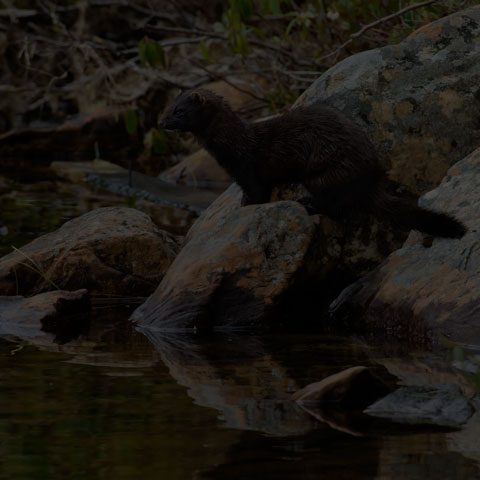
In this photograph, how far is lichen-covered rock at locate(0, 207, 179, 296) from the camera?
21.0 feet

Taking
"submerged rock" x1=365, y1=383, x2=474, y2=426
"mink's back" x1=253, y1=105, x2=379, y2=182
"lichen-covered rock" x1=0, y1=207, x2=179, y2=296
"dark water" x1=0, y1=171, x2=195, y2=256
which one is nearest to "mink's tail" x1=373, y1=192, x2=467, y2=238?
"mink's back" x1=253, y1=105, x2=379, y2=182

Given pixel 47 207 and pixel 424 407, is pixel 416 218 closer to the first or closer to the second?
pixel 424 407

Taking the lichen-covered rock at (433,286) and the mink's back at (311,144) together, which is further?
the mink's back at (311,144)

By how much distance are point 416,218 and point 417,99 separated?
1.14m

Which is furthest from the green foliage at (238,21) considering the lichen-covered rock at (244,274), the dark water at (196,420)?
the dark water at (196,420)

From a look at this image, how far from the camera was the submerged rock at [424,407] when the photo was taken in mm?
3615

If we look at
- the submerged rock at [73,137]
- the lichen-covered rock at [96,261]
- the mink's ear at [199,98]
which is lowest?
the lichen-covered rock at [96,261]

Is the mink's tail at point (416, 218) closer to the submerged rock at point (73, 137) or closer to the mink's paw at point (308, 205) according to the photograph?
the mink's paw at point (308, 205)

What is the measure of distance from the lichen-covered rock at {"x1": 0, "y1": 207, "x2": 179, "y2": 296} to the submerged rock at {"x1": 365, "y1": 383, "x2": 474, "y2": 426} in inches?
118

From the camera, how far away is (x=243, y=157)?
627cm

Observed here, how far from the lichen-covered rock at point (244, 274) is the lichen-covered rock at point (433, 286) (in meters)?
0.40

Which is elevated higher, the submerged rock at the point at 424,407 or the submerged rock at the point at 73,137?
the submerged rock at the point at 73,137

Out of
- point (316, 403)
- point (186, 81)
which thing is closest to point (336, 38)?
point (186, 81)

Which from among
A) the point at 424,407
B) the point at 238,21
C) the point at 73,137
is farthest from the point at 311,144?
the point at 73,137
